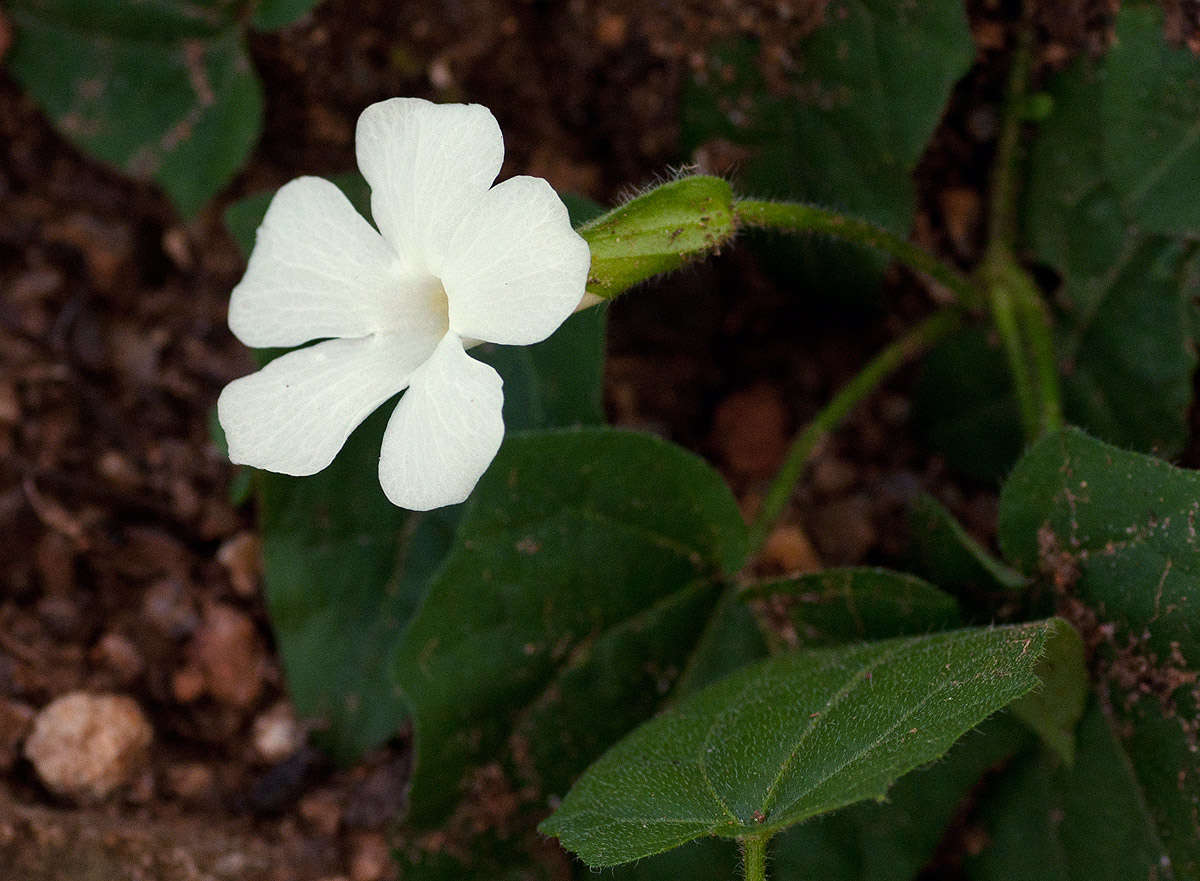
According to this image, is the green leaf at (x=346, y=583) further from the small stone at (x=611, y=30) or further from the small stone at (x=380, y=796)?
the small stone at (x=611, y=30)

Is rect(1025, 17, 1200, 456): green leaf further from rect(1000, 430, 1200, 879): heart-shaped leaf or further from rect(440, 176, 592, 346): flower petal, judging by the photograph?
rect(440, 176, 592, 346): flower petal

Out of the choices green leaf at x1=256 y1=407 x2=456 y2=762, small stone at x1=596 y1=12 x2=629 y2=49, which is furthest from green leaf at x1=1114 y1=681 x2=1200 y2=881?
small stone at x1=596 y1=12 x2=629 y2=49

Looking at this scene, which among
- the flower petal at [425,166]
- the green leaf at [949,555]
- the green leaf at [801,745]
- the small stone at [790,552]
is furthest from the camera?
the small stone at [790,552]

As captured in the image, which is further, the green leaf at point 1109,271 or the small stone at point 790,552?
the small stone at point 790,552

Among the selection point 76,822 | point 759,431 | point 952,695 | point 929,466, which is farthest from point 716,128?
point 76,822

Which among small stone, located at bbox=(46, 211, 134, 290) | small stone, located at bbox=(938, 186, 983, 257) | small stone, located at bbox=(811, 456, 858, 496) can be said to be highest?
small stone, located at bbox=(46, 211, 134, 290)

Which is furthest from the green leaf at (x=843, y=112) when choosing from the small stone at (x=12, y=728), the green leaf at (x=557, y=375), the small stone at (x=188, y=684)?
the small stone at (x=12, y=728)
